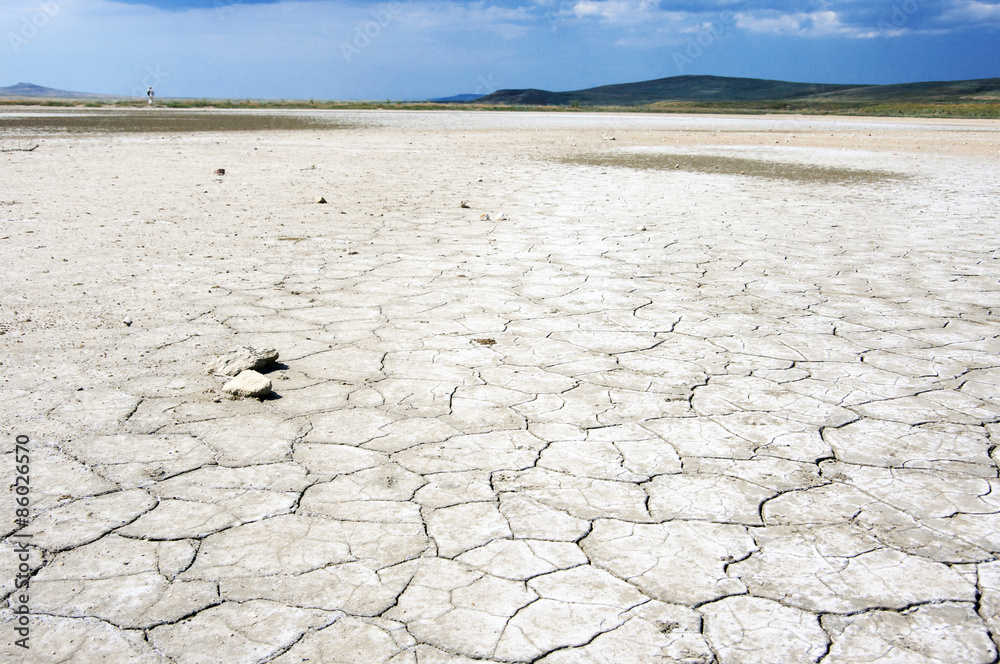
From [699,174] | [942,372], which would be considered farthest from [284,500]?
[699,174]

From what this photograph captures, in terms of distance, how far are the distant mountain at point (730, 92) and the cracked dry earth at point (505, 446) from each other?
208ft

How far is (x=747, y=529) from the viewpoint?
189cm

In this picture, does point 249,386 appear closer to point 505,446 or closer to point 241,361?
point 241,361

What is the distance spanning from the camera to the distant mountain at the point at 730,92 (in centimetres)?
6506

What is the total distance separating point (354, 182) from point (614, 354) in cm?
603

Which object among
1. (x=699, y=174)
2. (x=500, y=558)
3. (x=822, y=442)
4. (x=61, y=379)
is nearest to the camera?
(x=500, y=558)

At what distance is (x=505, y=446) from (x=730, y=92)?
83805 millimetres

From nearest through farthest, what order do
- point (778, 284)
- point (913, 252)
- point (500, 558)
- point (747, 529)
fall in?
point (500, 558) → point (747, 529) → point (778, 284) → point (913, 252)

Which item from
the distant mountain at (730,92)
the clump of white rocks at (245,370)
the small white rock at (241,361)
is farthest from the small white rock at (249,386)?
the distant mountain at (730,92)

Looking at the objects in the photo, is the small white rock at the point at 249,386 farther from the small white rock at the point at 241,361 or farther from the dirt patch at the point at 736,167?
the dirt patch at the point at 736,167

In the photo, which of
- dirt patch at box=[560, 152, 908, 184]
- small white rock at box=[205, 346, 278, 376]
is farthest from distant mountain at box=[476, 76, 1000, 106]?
small white rock at box=[205, 346, 278, 376]

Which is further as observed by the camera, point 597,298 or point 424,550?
point 597,298

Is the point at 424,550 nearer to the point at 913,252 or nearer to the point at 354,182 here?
the point at 913,252

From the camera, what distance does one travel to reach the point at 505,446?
2.31m
